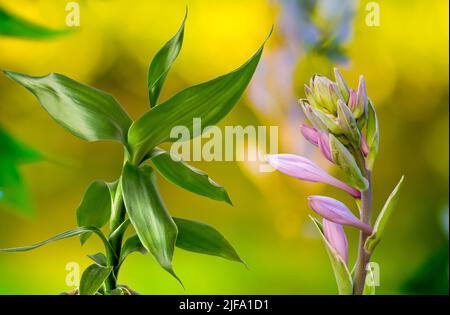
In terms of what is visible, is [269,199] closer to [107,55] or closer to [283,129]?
[283,129]

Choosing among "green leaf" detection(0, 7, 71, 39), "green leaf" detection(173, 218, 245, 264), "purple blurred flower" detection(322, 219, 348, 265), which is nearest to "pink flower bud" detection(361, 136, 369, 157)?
"purple blurred flower" detection(322, 219, 348, 265)

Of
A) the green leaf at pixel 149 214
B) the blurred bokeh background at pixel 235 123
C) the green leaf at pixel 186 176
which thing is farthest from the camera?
the blurred bokeh background at pixel 235 123

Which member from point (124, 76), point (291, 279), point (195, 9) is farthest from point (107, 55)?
point (291, 279)

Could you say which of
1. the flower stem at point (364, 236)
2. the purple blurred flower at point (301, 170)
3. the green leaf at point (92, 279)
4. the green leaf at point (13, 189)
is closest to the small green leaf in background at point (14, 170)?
the green leaf at point (13, 189)

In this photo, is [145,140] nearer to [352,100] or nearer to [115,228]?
[115,228]

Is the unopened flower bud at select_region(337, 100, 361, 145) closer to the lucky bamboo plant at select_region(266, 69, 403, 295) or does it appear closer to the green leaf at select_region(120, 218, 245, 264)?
the lucky bamboo plant at select_region(266, 69, 403, 295)

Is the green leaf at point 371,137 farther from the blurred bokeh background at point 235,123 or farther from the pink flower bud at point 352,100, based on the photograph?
the blurred bokeh background at point 235,123
